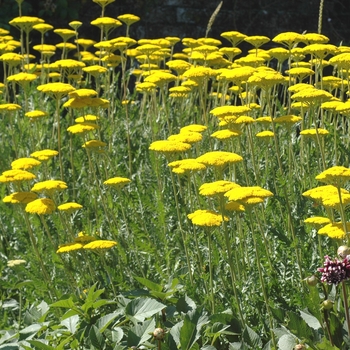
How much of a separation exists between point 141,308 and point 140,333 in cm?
8

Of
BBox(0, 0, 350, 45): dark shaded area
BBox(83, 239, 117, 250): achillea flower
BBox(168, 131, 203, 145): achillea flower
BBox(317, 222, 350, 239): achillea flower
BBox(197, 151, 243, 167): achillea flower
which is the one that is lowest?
BBox(0, 0, 350, 45): dark shaded area

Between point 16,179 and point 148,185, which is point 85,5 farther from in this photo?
A: point 16,179

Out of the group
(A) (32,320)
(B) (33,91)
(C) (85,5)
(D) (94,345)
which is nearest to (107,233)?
(A) (32,320)

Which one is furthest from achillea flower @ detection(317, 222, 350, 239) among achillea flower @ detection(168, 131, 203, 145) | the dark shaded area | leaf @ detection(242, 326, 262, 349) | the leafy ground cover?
the dark shaded area

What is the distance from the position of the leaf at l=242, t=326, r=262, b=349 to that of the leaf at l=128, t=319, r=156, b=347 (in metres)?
0.29

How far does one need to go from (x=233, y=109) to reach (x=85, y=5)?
5.59 metres

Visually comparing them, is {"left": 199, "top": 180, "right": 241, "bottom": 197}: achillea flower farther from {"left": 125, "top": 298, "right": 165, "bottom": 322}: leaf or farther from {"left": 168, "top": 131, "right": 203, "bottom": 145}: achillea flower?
{"left": 168, "top": 131, "right": 203, "bottom": 145}: achillea flower

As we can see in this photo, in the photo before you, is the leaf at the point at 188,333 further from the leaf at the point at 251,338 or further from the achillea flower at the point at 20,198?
the achillea flower at the point at 20,198

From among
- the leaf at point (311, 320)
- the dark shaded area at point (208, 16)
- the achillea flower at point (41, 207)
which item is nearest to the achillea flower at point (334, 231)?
the leaf at point (311, 320)

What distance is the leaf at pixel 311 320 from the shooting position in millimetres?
2381

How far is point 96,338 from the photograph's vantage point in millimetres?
2359

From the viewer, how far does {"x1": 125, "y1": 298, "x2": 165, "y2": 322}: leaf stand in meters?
2.40

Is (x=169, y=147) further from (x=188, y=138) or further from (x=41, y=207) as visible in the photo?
(x=41, y=207)

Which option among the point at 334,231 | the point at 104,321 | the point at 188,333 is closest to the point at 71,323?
the point at 104,321
